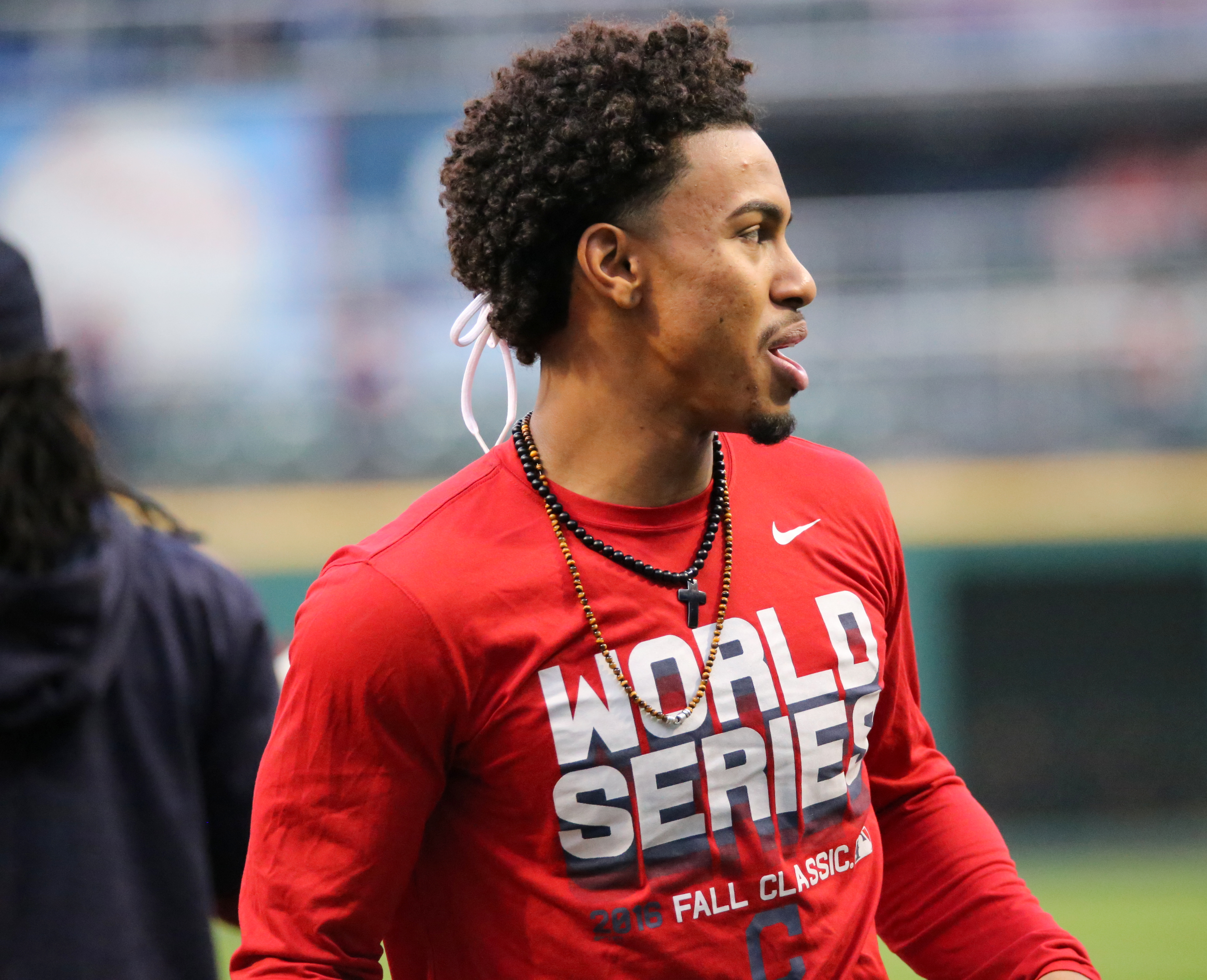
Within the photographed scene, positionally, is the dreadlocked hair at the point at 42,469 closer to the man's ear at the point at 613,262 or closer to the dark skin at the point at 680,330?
the dark skin at the point at 680,330

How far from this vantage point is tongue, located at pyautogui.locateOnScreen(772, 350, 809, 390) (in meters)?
2.23

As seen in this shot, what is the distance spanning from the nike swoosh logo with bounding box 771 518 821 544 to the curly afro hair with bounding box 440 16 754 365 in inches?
16.9

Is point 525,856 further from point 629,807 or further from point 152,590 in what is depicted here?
A: point 152,590

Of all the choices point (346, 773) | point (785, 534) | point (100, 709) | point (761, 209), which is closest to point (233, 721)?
point (100, 709)

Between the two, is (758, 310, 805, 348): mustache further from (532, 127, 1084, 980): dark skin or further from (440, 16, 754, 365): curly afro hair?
(440, 16, 754, 365): curly afro hair

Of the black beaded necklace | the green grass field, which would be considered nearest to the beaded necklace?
the black beaded necklace

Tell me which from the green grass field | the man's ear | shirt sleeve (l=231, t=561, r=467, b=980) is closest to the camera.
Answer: shirt sleeve (l=231, t=561, r=467, b=980)

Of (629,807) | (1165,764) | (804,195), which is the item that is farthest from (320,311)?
(629,807)

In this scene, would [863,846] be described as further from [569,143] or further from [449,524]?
[569,143]

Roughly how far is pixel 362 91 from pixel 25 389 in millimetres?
11453

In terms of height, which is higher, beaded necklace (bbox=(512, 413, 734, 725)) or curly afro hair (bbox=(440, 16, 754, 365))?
curly afro hair (bbox=(440, 16, 754, 365))

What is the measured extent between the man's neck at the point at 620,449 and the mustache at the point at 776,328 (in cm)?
16

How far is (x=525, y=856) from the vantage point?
2.10 m

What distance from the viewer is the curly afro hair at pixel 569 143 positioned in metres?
2.19
